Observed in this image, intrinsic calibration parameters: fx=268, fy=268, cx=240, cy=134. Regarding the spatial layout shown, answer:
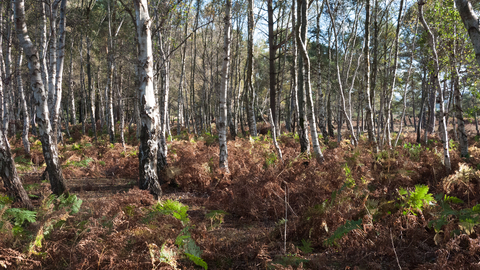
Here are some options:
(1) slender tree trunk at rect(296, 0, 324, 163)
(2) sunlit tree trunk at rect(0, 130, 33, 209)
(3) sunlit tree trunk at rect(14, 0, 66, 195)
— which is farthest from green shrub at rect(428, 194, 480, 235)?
(3) sunlit tree trunk at rect(14, 0, 66, 195)

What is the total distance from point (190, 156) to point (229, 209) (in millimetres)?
3339

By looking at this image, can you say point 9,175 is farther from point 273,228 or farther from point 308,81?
point 308,81

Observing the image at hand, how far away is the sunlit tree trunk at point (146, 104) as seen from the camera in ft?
18.3

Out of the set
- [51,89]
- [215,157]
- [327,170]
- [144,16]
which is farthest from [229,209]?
[51,89]

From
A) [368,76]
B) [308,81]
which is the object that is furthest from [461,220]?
[368,76]

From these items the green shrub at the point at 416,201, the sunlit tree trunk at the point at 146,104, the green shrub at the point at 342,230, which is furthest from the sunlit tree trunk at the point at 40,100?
the green shrub at the point at 416,201

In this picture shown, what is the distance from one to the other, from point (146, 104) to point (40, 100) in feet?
6.75

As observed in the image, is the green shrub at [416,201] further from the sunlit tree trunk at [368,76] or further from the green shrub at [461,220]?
the sunlit tree trunk at [368,76]

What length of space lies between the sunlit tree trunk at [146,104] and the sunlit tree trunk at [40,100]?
1.82 meters

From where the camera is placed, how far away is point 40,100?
5375 mm

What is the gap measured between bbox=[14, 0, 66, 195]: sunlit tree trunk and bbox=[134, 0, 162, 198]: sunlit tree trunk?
182 cm

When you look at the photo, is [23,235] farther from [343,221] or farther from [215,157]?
[215,157]

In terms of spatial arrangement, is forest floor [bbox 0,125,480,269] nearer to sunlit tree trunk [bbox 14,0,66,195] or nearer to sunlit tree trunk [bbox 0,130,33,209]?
sunlit tree trunk [bbox 0,130,33,209]

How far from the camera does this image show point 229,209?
17.2 ft
